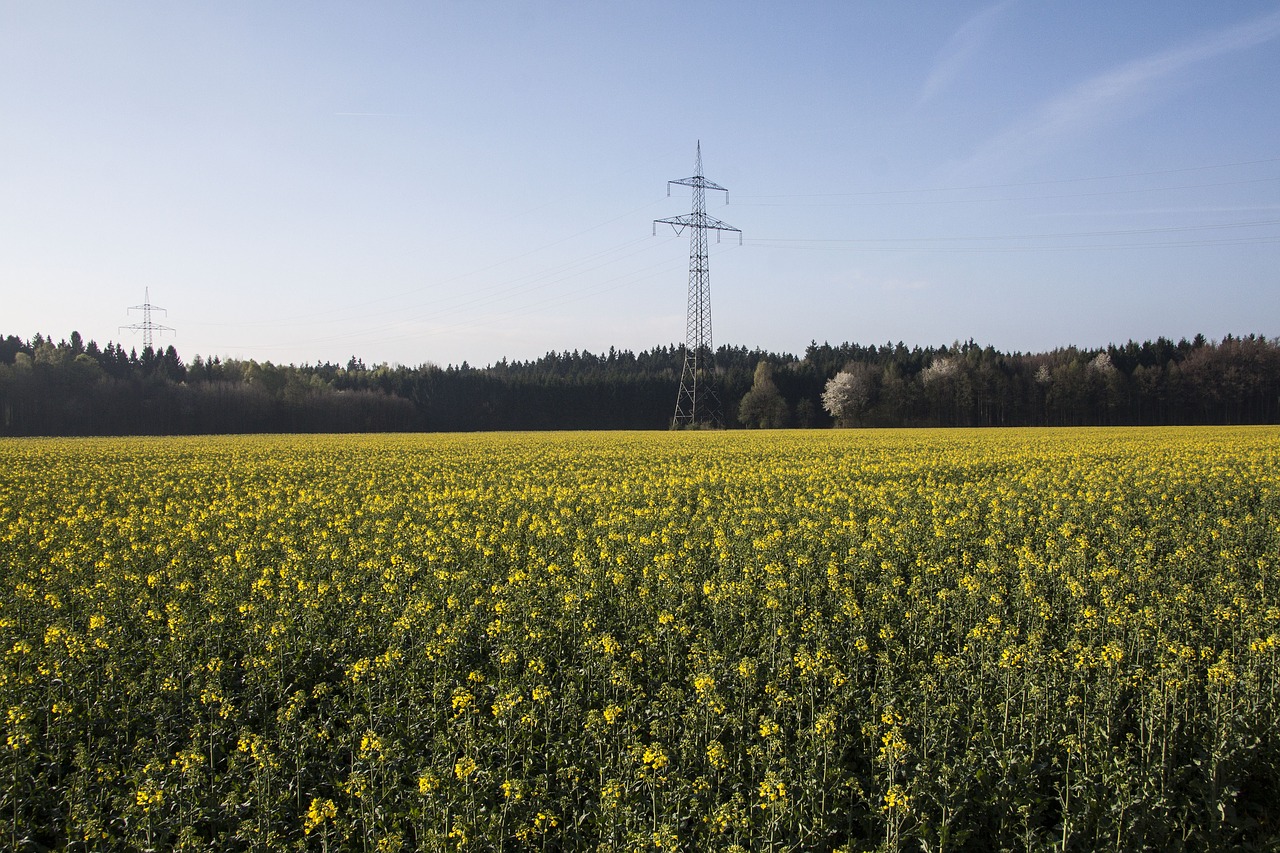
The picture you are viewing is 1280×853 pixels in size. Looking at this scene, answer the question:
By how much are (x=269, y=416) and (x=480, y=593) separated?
8865 cm

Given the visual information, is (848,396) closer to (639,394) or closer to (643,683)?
(639,394)

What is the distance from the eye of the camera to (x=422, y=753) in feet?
19.4

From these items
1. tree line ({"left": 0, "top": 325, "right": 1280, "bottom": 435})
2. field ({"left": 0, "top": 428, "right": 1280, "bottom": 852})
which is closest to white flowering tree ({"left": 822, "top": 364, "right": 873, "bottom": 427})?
tree line ({"left": 0, "top": 325, "right": 1280, "bottom": 435})

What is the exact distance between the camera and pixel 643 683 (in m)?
7.12

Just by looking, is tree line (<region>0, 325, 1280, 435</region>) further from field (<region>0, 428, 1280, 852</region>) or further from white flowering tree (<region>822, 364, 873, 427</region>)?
field (<region>0, 428, 1280, 852</region>)

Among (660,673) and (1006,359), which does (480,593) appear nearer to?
(660,673)

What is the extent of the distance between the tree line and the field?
253 feet

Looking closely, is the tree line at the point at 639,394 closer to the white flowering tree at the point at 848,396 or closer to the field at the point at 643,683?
the white flowering tree at the point at 848,396

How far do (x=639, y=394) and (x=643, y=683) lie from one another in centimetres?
10180

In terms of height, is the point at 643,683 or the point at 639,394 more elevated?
the point at 639,394

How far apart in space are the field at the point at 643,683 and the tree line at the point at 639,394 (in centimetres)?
7716

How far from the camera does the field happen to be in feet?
16.3

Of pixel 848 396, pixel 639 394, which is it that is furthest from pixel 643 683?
pixel 639 394

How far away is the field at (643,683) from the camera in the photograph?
4969mm
